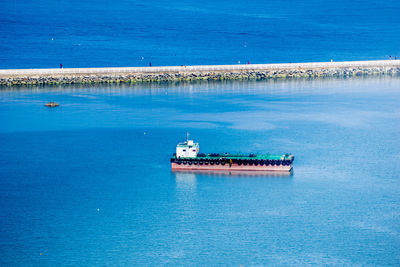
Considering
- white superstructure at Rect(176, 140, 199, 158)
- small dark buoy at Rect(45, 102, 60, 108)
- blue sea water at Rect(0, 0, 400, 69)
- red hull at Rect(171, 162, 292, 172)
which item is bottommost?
red hull at Rect(171, 162, 292, 172)

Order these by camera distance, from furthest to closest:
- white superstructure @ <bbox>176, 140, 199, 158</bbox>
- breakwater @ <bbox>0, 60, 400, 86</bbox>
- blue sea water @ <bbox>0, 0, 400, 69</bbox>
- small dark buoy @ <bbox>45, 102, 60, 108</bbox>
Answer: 1. blue sea water @ <bbox>0, 0, 400, 69</bbox>
2. breakwater @ <bbox>0, 60, 400, 86</bbox>
3. small dark buoy @ <bbox>45, 102, 60, 108</bbox>
4. white superstructure @ <bbox>176, 140, 199, 158</bbox>

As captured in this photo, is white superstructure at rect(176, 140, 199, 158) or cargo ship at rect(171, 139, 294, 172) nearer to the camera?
cargo ship at rect(171, 139, 294, 172)

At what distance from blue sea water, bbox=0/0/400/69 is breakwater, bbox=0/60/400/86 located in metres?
21.1

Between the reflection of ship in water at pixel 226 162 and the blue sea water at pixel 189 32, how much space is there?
65.2 metres

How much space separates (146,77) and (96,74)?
21.6 feet

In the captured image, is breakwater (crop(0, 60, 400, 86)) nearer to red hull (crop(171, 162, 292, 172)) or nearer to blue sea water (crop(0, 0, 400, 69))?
blue sea water (crop(0, 0, 400, 69))

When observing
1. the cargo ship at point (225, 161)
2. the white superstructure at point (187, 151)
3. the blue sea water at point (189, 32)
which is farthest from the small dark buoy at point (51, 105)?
Answer: the blue sea water at point (189, 32)

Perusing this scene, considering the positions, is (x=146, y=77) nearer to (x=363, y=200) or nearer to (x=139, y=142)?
(x=139, y=142)

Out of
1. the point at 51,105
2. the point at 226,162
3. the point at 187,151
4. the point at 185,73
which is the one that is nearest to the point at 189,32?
the point at 185,73

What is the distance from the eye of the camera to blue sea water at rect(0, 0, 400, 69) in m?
123

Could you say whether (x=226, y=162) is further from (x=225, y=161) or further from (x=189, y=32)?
(x=189, y=32)

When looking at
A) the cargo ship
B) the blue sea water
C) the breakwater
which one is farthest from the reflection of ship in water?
the blue sea water

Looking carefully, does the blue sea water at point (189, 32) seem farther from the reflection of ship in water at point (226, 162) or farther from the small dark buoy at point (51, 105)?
the reflection of ship in water at point (226, 162)

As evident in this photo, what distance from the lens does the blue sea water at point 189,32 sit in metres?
123
